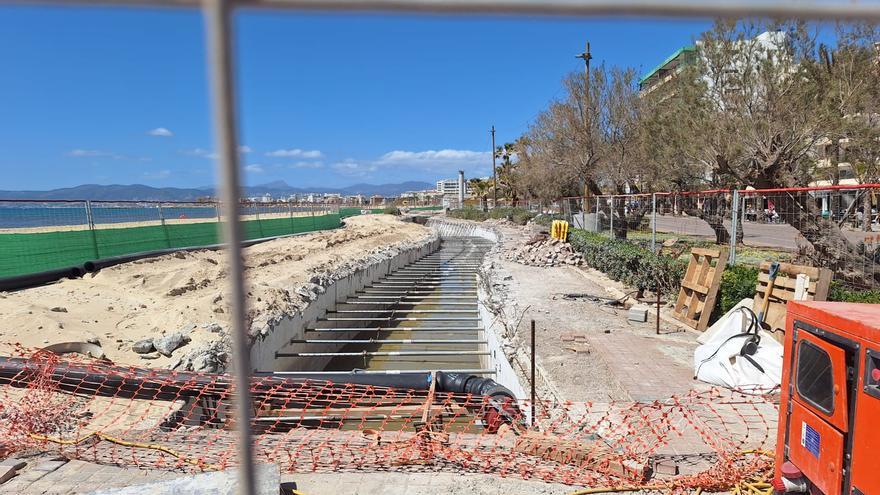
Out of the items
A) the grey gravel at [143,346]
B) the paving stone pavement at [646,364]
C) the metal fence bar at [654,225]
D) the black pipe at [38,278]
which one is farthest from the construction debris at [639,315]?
the black pipe at [38,278]

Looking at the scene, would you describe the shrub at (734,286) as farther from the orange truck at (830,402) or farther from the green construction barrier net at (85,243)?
the green construction barrier net at (85,243)

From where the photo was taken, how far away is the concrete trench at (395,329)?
438 inches

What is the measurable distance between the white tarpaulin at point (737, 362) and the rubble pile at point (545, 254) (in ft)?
39.4

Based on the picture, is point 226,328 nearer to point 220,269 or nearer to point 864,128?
point 220,269

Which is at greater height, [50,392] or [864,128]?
[864,128]

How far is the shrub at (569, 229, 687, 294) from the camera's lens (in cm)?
1194

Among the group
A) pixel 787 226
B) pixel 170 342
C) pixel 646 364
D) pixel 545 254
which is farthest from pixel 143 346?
pixel 545 254

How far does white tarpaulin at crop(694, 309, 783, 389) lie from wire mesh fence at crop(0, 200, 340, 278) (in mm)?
7819

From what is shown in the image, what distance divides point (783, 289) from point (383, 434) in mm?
6890

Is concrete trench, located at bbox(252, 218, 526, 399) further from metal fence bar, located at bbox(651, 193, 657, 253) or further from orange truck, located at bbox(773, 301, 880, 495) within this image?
metal fence bar, located at bbox(651, 193, 657, 253)

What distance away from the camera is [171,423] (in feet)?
20.7

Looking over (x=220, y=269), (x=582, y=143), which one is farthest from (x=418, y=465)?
(x=582, y=143)

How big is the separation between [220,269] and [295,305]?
4.18 metres

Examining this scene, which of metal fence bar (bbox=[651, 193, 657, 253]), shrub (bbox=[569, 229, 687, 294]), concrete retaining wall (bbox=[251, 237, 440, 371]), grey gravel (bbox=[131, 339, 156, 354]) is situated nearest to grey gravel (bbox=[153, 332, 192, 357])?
grey gravel (bbox=[131, 339, 156, 354])
